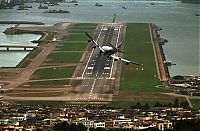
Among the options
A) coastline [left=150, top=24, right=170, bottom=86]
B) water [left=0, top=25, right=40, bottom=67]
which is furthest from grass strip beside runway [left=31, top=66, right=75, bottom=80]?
coastline [left=150, top=24, right=170, bottom=86]

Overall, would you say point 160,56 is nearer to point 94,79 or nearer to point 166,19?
point 94,79

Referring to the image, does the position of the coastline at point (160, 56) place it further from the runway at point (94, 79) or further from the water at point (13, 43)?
the water at point (13, 43)

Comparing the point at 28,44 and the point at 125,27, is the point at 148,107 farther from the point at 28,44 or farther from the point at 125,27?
the point at 125,27

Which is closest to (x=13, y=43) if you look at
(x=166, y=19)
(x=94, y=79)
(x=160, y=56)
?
(x=160, y=56)

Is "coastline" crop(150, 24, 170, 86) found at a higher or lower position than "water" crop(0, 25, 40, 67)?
higher

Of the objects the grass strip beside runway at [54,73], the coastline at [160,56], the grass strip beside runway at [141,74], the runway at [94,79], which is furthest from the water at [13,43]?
the coastline at [160,56]

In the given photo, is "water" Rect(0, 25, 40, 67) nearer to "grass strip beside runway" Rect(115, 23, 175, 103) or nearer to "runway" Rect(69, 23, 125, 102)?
"runway" Rect(69, 23, 125, 102)

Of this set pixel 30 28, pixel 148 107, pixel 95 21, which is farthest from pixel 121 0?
pixel 148 107

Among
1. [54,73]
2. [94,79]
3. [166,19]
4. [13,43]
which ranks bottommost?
[13,43]

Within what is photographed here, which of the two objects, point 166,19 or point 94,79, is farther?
point 166,19
